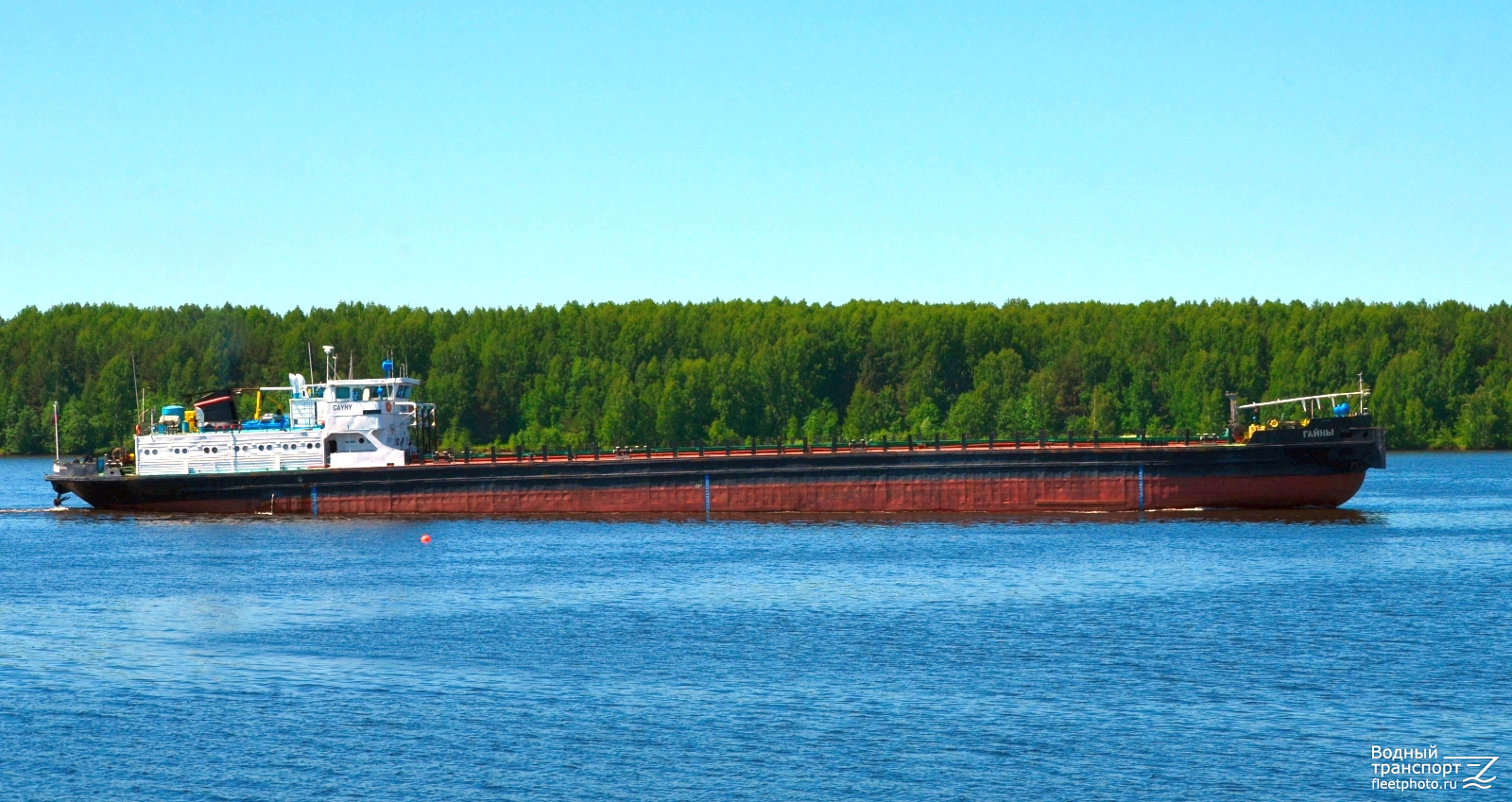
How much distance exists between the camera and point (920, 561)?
4872cm

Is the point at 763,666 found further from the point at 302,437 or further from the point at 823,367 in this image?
the point at 823,367

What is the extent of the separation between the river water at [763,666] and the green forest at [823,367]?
300ft

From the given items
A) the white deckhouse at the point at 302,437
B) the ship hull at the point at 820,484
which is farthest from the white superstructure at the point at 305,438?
the ship hull at the point at 820,484

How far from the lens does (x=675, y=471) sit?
63.9m

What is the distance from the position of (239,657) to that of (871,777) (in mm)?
16248

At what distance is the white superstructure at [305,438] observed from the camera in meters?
67.0

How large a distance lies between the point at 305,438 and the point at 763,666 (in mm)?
39246

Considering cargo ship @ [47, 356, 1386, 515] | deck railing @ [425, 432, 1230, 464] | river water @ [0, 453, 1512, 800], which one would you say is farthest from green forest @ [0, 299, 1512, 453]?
river water @ [0, 453, 1512, 800]

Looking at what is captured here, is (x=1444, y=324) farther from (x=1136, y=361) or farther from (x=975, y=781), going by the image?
(x=975, y=781)

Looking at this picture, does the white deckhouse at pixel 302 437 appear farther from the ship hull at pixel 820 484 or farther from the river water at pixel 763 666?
the river water at pixel 763 666

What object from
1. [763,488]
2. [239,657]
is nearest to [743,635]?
[239,657]

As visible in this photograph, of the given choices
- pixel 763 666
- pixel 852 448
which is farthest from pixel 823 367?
pixel 763 666

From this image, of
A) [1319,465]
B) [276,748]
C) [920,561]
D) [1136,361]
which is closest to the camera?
→ [276,748]

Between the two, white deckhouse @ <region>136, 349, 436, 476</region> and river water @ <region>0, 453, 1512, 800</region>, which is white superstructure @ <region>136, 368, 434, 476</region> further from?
river water @ <region>0, 453, 1512, 800</region>
